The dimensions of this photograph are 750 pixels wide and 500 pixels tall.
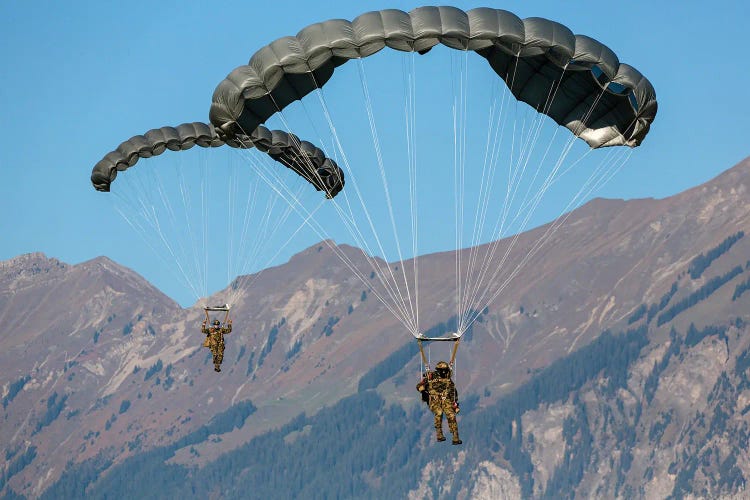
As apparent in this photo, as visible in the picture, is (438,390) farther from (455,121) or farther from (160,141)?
(160,141)

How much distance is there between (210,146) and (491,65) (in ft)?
65.5

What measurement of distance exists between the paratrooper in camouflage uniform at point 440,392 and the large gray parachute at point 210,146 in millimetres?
18416

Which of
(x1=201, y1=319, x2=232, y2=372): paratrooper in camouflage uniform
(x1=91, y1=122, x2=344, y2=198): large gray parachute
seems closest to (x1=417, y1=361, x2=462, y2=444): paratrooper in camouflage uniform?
(x1=91, y1=122, x2=344, y2=198): large gray parachute

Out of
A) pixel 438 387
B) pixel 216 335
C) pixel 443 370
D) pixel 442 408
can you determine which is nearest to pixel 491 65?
pixel 443 370

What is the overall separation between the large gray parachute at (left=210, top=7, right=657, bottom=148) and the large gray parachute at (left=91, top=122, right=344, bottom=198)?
13.6m

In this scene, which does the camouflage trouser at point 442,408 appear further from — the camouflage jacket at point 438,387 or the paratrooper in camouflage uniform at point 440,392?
the camouflage jacket at point 438,387

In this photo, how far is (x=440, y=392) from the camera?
52.8 m

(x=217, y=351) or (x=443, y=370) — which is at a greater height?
(x=217, y=351)

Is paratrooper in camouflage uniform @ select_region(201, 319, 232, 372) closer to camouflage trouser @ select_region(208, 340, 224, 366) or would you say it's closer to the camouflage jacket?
camouflage trouser @ select_region(208, 340, 224, 366)

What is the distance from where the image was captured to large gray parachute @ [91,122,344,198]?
70.3 m

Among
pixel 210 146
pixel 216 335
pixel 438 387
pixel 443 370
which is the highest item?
pixel 210 146

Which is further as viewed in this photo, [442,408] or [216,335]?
[216,335]

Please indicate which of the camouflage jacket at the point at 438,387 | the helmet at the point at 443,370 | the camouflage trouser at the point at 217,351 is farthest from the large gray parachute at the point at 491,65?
the camouflage trouser at the point at 217,351

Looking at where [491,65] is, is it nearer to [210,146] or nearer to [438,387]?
[438,387]
